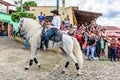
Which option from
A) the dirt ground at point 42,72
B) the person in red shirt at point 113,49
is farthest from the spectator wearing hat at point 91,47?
the dirt ground at point 42,72

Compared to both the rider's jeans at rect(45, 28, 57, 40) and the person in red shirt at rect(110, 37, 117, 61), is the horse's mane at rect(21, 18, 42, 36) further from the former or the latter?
the person in red shirt at rect(110, 37, 117, 61)

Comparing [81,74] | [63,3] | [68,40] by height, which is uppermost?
[63,3]

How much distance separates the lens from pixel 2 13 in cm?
5397

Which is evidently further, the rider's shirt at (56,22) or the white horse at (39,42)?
the white horse at (39,42)

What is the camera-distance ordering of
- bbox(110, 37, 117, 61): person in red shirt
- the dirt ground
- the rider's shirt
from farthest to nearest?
bbox(110, 37, 117, 61): person in red shirt < the rider's shirt < the dirt ground

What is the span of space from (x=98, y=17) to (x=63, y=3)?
17.0 feet

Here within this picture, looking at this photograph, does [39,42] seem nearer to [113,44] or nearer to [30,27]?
[30,27]

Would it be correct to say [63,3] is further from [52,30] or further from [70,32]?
[52,30]

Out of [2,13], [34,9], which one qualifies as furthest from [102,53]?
[2,13]

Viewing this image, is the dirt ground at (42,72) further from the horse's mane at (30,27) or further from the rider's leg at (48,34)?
the horse's mane at (30,27)

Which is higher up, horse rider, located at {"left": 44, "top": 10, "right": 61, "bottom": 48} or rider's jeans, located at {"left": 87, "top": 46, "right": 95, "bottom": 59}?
horse rider, located at {"left": 44, "top": 10, "right": 61, "bottom": 48}

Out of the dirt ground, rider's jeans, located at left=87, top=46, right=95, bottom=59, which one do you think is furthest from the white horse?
rider's jeans, located at left=87, top=46, right=95, bottom=59

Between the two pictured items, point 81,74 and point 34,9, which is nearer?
point 81,74

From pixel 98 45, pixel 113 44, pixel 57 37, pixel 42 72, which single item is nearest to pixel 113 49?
pixel 113 44
